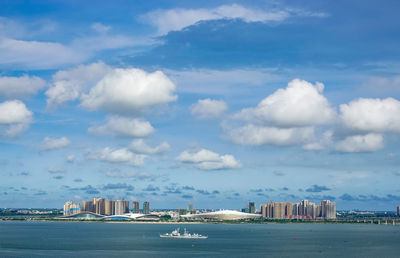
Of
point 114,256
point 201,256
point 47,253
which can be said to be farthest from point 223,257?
point 47,253

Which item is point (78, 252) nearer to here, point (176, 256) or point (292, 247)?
point (176, 256)

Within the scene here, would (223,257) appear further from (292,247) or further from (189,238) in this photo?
(189,238)

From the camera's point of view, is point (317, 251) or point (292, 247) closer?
point (317, 251)

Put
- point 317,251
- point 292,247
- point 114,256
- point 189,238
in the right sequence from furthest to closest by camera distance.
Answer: point 189,238 < point 292,247 < point 317,251 < point 114,256

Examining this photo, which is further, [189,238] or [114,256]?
[189,238]

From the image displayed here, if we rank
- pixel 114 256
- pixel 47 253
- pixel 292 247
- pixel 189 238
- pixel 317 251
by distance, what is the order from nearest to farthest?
pixel 114 256 → pixel 47 253 → pixel 317 251 → pixel 292 247 → pixel 189 238

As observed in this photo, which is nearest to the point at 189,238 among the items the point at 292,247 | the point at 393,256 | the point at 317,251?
the point at 292,247

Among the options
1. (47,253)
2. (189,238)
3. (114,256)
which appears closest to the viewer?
(114,256)

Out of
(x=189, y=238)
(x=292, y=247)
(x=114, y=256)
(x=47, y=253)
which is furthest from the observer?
Answer: (x=189, y=238)

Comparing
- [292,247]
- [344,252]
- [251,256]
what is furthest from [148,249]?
[344,252]
